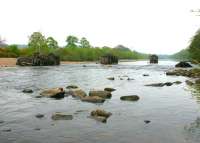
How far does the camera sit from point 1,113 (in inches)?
887

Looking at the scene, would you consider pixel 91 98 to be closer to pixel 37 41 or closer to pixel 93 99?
pixel 93 99

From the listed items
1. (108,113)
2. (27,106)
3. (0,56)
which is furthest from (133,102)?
(0,56)

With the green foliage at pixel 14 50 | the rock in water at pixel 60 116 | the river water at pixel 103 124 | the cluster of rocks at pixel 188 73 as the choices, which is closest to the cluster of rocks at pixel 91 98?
the rock in water at pixel 60 116

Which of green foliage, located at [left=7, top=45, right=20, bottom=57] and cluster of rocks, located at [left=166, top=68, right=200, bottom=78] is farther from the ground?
green foliage, located at [left=7, top=45, right=20, bottom=57]

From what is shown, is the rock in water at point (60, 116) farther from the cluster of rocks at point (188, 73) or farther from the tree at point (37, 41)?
the tree at point (37, 41)

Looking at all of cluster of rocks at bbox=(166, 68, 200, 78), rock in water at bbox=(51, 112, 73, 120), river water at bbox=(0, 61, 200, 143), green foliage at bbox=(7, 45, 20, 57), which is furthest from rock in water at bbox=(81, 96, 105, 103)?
green foliage at bbox=(7, 45, 20, 57)

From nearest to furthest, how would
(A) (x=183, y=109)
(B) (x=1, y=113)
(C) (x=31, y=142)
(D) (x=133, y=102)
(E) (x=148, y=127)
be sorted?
(C) (x=31, y=142) → (E) (x=148, y=127) → (B) (x=1, y=113) → (A) (x=183, y=109) → (D) (x=133, y=102)

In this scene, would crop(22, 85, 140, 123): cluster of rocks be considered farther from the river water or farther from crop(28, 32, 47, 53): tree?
crop(28, 32, 47, 53): tree

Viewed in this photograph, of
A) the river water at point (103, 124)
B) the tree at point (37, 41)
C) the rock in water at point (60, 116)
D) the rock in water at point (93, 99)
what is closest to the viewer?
the river water at point (103, 124)

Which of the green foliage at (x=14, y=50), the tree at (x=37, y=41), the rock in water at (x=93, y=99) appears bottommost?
the rock in water at (x=93, y=99)

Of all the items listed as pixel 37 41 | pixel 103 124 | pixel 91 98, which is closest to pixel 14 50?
pixel 37 41

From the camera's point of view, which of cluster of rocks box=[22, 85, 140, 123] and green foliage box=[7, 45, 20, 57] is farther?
green foliage box=[7, 45, 20, 57]

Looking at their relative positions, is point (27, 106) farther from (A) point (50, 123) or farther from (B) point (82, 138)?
(B) point (82, 138)

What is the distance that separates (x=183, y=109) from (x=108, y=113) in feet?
22.3
